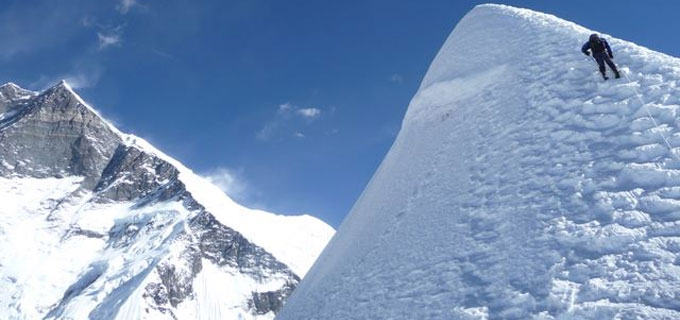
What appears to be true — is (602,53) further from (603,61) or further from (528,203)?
(528,203)

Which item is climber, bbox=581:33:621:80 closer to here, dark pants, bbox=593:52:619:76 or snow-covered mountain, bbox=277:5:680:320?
dark pants, bbox=593:52:619:76

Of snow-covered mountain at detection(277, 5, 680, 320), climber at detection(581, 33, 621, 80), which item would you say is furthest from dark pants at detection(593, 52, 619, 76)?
snow-covered mountain at detection(277, 5, 680, 320)

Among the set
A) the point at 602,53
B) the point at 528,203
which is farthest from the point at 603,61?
the point at 528,203

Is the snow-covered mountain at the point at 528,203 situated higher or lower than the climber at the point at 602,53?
lower

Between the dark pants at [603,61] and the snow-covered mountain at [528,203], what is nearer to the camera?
the snow-covered mountain at [528,203]

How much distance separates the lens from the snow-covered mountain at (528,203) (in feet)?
29.5

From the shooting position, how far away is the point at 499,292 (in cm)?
970

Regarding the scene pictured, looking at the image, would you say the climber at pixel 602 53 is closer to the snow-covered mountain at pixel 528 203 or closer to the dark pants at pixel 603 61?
the dark pants at pixel 603 61

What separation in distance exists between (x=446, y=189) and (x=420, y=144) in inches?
172

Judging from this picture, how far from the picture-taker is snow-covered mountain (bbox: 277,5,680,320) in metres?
8.98

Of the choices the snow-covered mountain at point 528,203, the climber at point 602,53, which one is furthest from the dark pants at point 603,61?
the snow-covered mountain at point 528,203

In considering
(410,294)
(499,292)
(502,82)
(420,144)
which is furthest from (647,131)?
(420,144)

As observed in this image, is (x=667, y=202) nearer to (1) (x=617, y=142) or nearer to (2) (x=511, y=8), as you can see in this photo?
(1) (x=617, y=142)

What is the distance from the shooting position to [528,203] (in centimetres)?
1146
